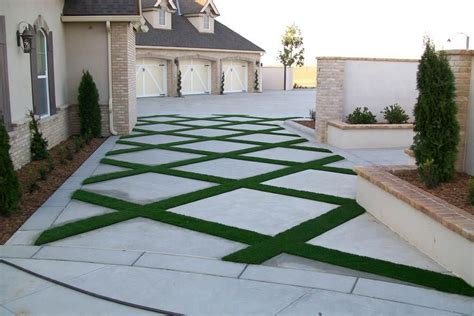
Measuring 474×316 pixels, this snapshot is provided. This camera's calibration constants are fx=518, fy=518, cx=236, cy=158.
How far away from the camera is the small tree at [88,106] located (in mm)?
13094

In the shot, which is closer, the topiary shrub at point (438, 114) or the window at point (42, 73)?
the topiary shrub at point (438, 114)

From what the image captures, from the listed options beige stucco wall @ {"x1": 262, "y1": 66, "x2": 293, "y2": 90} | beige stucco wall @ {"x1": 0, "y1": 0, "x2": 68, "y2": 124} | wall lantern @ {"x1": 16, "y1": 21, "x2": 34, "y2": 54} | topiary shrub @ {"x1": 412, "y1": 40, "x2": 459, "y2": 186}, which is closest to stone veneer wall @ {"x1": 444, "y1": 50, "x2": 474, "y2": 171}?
topiary shrub @ {"x1": 412, "y1": 40, "x2": 459, "y2": 186}

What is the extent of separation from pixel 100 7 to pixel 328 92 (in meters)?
6.27

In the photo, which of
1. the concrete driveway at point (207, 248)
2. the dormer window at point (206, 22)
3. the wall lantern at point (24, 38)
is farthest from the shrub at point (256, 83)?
the wall lantern at point (24, 38)

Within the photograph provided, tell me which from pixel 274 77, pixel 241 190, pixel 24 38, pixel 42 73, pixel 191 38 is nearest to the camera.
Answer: pixel 241 190

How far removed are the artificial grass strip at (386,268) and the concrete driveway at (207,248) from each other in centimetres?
3

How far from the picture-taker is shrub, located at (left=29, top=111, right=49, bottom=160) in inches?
385

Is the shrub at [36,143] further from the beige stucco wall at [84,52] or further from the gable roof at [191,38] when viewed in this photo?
the gable roof at [191,38]

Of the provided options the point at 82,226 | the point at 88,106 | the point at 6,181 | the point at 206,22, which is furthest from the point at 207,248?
the point at 206,22

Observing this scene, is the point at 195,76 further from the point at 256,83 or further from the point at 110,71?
the point at 110,71

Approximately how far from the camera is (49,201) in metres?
7.30

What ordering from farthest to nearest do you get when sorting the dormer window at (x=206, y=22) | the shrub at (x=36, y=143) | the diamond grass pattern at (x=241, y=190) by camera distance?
the dormer window at (x=206, y=22)
the shrub at (x=36, y=143)
the diamond grass pattern at (x=241, y=190)

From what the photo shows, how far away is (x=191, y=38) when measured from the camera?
34125 millimetres

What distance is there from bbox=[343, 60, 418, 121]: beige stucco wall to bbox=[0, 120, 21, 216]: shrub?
8.88 m
